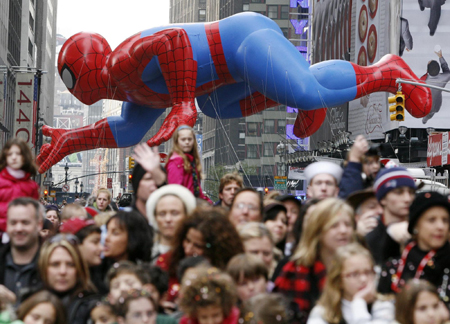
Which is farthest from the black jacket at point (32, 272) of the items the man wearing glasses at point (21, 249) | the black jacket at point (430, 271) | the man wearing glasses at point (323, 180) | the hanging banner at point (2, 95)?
the hanging banner at point (2, 95)

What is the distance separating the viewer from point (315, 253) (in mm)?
5102

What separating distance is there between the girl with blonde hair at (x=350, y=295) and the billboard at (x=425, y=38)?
43.6m

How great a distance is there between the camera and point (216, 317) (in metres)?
4.45

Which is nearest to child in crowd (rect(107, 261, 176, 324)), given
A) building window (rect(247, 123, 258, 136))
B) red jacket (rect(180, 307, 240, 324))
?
red jacket (rect(180, 307, 240, 324))

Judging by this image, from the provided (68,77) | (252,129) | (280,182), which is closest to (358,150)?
(68,77)

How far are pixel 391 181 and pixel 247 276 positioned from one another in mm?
1636

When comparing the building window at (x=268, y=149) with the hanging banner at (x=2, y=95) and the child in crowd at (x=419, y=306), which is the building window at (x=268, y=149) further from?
the child in crowd at (x=419, y=306)

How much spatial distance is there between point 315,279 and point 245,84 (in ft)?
35.4

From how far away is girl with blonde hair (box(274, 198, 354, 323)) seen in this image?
5008 millimetres

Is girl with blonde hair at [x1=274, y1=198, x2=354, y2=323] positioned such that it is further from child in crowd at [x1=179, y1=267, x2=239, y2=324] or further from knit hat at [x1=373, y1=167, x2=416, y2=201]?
knit hat at [x1=373, y1=167, x2=416, y2=201]

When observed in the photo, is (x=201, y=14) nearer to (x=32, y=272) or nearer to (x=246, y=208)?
(x=246, y=208)

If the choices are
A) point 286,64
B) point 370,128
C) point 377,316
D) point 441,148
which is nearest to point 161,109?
point 286,64

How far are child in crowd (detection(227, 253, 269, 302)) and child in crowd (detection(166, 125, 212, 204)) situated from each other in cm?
326

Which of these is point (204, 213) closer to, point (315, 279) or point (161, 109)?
point (315, 279)
